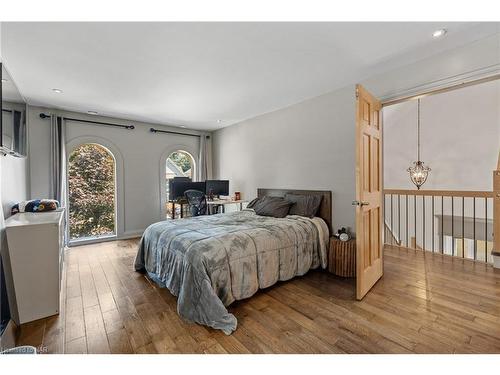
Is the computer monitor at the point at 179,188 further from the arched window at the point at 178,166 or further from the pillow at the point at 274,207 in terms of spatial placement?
the pillow at the point at 274,207

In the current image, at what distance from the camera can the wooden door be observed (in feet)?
7.13

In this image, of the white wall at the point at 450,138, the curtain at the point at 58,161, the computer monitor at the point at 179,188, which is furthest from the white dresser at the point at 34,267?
the white wall at the point at 450,138

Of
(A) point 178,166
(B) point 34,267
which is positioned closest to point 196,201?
(A) point 178,166

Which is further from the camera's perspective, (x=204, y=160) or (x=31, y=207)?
(x=204, y=160)

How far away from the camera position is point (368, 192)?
233 centimetres

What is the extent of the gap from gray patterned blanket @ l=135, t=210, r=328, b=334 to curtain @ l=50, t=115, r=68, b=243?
Result: 88.1 inches

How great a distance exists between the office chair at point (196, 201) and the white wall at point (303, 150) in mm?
939

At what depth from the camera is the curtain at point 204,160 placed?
18.7 feet

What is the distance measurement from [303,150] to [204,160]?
9.35ft

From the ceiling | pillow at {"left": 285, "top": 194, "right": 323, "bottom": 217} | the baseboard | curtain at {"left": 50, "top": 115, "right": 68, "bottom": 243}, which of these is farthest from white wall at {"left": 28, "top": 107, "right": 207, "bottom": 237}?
pillow at {"left": 285, "top": 194, "right": 323, "bottom": 217}

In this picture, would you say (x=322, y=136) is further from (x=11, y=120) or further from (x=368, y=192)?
(x=11, y=120)
